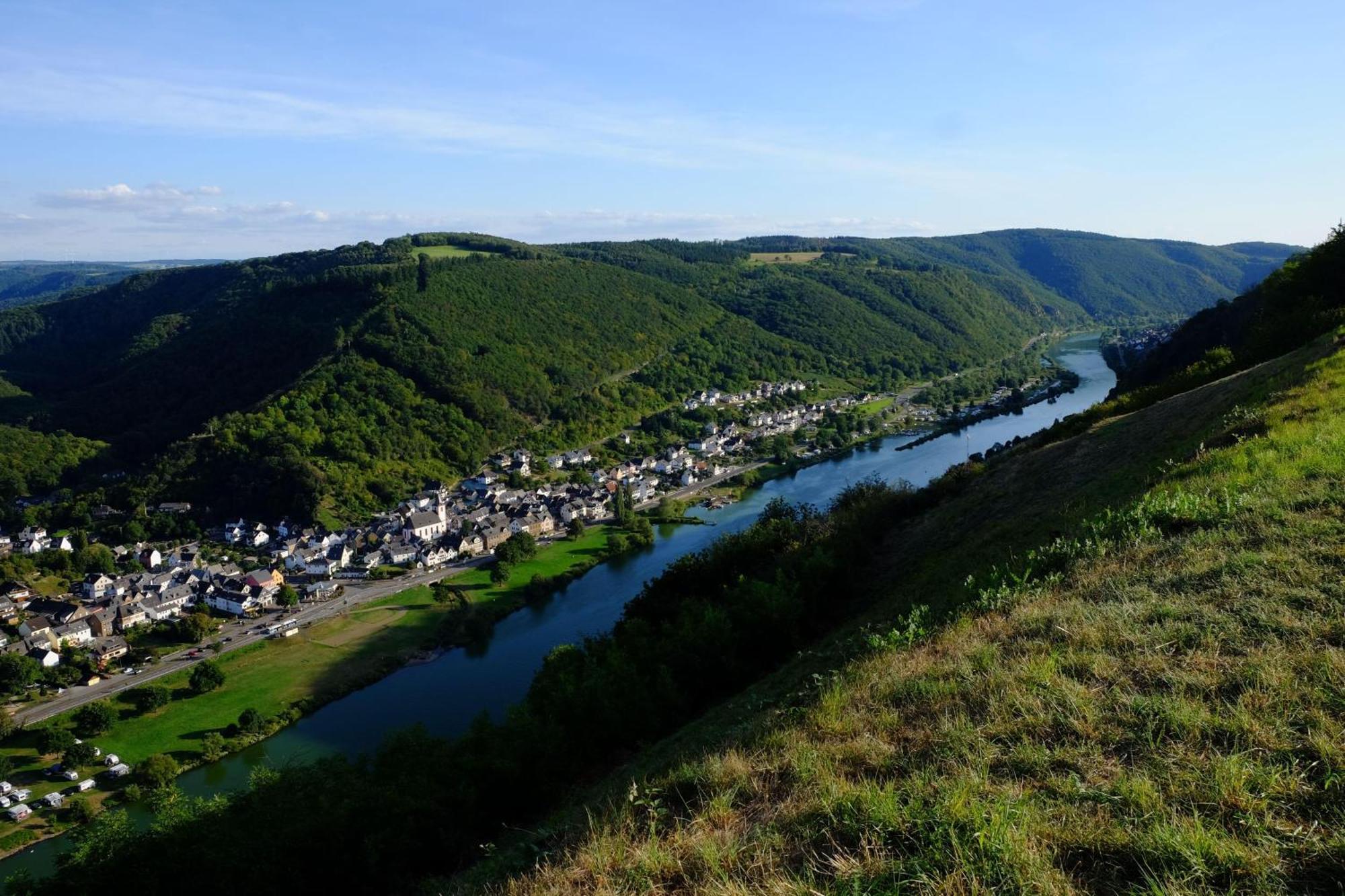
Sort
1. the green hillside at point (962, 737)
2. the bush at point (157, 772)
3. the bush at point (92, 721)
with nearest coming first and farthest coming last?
the green hillside at point (962, 737), the bush at point (157, 772), the bush at point (92, 721)

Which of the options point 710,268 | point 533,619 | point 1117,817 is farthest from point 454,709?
point 710,268

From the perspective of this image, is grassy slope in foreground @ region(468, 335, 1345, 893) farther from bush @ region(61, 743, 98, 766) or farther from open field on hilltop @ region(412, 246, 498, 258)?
open field on hilltop @ region(412, 246, 498, 258)

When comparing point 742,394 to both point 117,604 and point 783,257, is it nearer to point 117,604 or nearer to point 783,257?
point 117,604

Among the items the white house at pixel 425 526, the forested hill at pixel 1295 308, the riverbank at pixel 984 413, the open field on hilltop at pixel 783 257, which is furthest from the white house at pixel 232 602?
the open field on hilltop at pixel 783 257

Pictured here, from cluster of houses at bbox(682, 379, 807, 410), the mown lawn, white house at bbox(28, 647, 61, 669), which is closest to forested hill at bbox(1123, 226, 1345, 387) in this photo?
the mown lawn

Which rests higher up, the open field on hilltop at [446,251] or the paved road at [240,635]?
the open field on hilltop at [446,251]

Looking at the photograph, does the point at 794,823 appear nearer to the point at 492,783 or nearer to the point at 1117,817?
the point at 1117,817

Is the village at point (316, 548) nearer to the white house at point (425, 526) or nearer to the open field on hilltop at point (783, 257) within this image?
the white house at point (425, 526)
